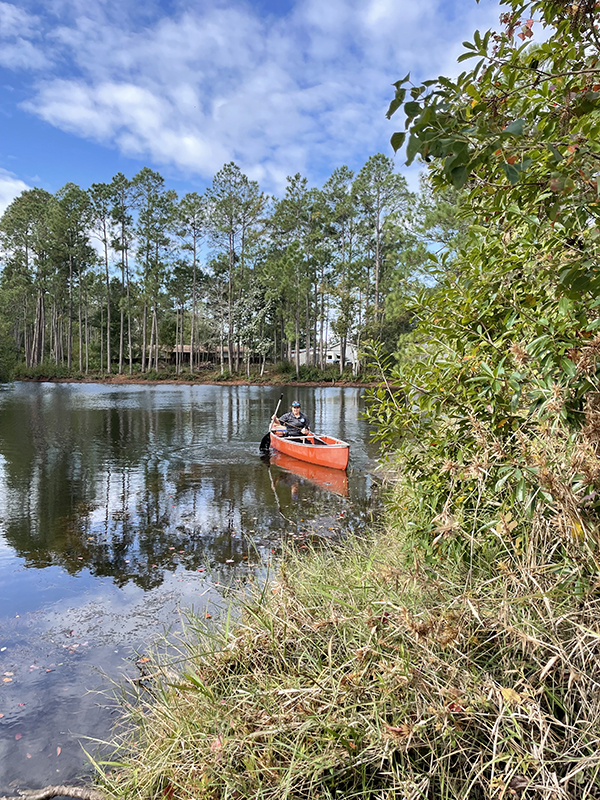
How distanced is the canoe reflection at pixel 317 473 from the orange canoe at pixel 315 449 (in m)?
0.13

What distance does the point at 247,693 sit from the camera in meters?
2.45

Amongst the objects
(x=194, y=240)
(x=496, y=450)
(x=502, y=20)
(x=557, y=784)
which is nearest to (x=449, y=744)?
(x=557, y=784)

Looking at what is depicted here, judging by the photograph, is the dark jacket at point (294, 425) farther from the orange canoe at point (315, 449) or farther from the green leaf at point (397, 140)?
the green leaf at point (397, 140)

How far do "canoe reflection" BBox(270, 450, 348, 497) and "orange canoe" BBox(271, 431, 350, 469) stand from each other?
13 centimetres

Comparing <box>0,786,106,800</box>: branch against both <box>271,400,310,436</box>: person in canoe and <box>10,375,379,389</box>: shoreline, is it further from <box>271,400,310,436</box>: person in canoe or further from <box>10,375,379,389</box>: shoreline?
<box>10,375,379,389</box>: shoreline

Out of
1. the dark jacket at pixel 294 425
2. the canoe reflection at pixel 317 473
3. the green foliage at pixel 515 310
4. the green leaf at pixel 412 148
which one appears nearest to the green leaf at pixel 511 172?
the green foliage at pixel 515 310

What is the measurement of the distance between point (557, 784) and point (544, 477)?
1.08 meters

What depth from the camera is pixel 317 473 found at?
12469mm

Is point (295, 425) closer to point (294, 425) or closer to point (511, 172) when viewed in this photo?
point (294, 425)

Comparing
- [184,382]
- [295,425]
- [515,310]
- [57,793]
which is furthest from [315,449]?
[184,382]

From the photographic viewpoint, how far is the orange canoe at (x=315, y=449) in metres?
12.3

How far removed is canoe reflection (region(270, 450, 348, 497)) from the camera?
11.2 m

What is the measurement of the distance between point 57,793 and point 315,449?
10.0 m

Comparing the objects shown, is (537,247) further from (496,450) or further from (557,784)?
(557,784)
